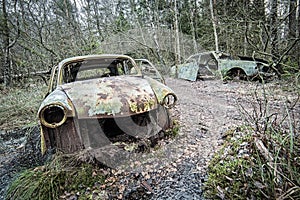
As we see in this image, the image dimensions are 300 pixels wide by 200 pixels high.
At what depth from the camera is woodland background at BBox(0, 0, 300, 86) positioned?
27.3ft

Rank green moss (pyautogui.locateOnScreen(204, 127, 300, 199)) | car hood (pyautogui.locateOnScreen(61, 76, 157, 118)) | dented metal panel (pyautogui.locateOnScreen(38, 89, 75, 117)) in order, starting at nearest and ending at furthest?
green moss (pyautogui.locateOnScreen(204, 127, 300, 199)), dented metal panel (pyautogui.locateOnScreen(38, 89, 75, 117)), car hood (pyautogui.locateOnScreen(61, 76, 157, 118))

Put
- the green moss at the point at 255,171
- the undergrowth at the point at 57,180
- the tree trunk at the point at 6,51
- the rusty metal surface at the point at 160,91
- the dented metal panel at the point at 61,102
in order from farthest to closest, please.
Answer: the tree trunk at the point at 6,51 < the rusty metal surface at the point at 160,91 < the dented metal panel at the point at 61,102 < the undergrowth at the point at 57,180 < the green moss at the point at 255,171

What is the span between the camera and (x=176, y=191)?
7.04 feet

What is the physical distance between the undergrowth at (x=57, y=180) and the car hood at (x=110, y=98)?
592 millimetres

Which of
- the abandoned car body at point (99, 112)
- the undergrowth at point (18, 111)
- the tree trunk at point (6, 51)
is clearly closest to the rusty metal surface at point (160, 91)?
the abandoned car body at point (99, 112)

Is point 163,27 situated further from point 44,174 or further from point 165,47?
point 44,174

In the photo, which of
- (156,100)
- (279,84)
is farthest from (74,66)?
(279,84)

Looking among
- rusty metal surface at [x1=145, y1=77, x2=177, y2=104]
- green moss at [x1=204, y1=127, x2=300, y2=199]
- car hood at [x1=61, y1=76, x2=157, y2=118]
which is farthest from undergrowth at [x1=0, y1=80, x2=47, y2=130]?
green moss at [x1=204, y1=127, x2=300, y2=199]

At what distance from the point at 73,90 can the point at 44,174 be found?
43.8 inches

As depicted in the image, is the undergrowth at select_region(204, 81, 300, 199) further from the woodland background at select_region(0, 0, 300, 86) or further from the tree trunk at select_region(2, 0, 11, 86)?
the tree trunk at select_region(2, 0, 11, 86)

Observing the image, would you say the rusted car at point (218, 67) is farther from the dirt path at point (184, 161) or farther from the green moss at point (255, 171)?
the green moss at point (255, 171)

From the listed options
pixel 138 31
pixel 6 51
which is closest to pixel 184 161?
pixel 6 51

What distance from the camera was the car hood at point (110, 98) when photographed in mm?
2557

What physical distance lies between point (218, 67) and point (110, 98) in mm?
7283
